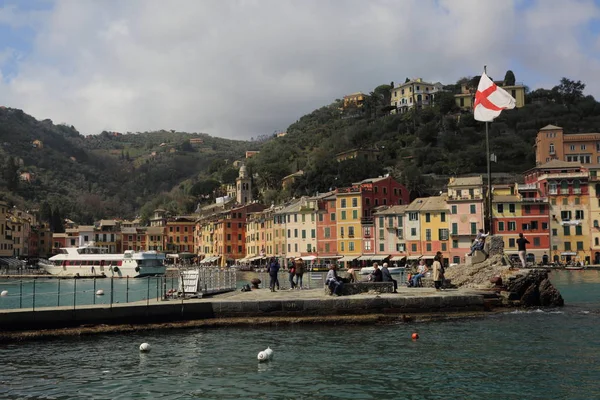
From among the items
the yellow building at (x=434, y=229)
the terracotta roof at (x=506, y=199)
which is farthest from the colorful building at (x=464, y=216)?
the terracotta roof at (x=506, y=199)

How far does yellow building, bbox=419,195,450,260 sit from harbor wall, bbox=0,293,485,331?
5280cm

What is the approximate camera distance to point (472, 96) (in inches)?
5920

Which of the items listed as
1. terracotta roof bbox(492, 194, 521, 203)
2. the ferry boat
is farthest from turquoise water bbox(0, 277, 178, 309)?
terracotta roof bbox(492, 194, 521, 203)

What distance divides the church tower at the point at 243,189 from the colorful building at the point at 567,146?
6389 centimetres

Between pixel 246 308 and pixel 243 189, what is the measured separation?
118 meters

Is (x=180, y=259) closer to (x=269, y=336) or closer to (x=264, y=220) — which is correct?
(x=264, y=220)

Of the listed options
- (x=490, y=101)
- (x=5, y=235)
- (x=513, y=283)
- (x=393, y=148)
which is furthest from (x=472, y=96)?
(x=513, y=283)

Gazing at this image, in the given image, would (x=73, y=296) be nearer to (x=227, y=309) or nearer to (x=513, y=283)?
(x=227, y=309)

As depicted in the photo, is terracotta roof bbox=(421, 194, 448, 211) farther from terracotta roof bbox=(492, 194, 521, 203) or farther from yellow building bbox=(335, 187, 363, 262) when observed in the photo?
yellow building bbox=(335, 187, 363, 262)

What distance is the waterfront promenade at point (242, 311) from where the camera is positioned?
21.8m

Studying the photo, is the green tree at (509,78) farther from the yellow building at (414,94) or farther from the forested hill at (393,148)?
the yellow building at (414,94)

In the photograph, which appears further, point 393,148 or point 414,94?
point 414,94

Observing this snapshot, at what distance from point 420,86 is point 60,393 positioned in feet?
529

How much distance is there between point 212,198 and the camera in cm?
16462
